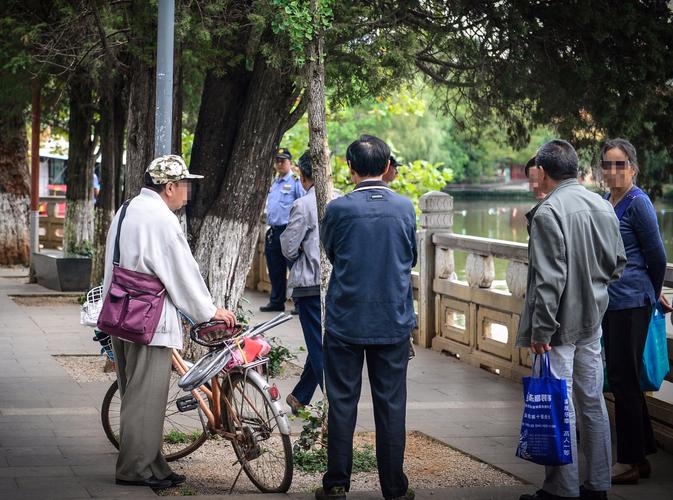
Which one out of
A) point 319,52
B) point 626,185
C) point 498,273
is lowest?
point 498,273

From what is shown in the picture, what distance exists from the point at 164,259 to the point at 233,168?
4.23m

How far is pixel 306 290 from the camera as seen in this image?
8.36m

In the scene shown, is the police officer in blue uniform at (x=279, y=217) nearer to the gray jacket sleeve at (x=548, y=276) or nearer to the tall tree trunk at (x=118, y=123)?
the tall tree trunk at (x=118, y=123)

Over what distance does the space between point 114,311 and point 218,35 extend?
392 centimetres

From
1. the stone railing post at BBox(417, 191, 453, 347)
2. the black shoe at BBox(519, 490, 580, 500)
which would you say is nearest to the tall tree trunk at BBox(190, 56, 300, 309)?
the stone railing post at BBox(417, 191, 453, 347)

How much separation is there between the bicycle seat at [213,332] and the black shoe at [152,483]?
2.56 feet

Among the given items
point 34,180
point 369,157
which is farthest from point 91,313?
point 34,180

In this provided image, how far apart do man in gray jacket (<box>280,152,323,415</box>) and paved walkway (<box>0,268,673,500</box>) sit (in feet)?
1.63

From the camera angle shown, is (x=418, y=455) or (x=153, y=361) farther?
(x=418, y=455)

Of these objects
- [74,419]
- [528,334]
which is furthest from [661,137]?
[74,419]

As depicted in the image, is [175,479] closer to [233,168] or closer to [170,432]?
[170,432]

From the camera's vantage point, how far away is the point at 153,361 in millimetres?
6203

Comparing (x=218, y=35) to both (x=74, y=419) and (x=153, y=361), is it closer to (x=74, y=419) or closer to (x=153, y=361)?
(x=74, y=419)

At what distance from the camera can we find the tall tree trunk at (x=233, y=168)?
10.2 meters
